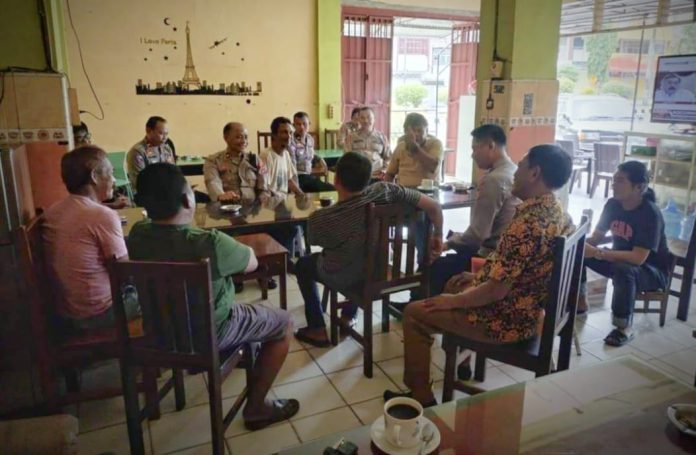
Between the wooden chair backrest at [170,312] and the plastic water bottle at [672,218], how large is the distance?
5025 millimetres

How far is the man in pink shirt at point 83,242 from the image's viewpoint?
188 centimetres

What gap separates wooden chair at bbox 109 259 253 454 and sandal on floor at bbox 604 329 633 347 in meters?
2.13

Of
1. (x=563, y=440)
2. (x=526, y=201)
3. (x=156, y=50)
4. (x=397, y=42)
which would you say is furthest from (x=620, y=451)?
(x=397, y=42)

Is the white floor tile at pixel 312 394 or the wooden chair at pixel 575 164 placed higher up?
the wooden chair at pixel 575 164

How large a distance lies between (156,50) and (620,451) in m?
5.87

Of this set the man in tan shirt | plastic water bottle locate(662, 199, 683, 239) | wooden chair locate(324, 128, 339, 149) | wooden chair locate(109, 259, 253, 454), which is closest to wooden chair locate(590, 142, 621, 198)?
plastic water bottle locate(662, 199, 683, 239)

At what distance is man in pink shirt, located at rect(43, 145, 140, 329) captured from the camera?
1.88 m

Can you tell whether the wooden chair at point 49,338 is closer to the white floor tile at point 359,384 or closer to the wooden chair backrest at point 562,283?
the white floor tile at point 359,384

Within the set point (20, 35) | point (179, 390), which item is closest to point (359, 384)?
point (179, 390)

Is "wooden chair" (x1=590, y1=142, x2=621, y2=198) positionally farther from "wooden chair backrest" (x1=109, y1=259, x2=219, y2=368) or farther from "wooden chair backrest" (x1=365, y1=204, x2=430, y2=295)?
"wooden chair backrest" (x1=109, y1=259, x2=219, y2=368)

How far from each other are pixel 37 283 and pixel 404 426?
1.35 m

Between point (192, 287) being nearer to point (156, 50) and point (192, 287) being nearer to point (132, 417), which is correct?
point (132, 417)

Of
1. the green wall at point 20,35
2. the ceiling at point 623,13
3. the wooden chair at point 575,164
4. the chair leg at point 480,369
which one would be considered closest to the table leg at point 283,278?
the chair leg at point 480,369

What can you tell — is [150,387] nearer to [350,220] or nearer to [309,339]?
[309,339]
